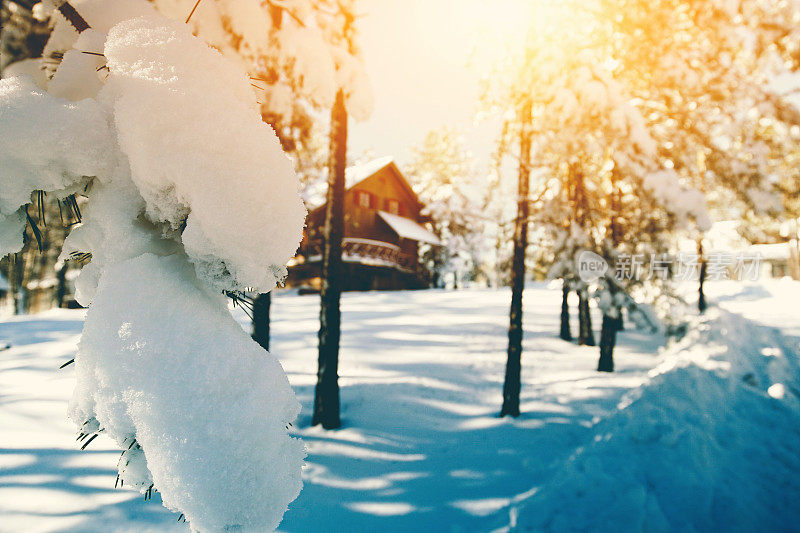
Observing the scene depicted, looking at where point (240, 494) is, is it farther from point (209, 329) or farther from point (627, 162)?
point (627, 162)

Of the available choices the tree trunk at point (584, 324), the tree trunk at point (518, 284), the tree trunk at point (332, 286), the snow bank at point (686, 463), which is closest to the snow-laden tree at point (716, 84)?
the tree trunk at point (518, 284)

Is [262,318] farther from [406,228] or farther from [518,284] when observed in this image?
[406,228]

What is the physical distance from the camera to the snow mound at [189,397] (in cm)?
114

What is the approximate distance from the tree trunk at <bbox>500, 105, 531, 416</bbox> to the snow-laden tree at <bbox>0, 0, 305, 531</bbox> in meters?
6.25

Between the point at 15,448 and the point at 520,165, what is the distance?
8137 mm

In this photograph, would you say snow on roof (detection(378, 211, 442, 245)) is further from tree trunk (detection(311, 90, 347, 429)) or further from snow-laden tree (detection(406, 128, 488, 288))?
tree trunk (detection(311, 90, 347, 429))

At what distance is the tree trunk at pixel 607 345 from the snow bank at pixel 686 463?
131 cm

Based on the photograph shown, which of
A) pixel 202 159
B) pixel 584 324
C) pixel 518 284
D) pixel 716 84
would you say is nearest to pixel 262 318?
pixel 518 284

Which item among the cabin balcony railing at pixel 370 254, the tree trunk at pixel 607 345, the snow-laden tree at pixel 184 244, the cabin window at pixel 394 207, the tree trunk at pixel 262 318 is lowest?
the tree trunk at pixel 607 345

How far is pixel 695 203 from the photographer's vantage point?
7043 millimetres

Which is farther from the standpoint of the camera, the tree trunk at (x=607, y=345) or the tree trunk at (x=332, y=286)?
the tree trunk at (x=607, y=345)

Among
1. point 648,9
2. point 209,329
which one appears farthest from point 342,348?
point 648,9

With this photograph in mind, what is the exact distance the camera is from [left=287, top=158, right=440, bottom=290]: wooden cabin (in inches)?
1025

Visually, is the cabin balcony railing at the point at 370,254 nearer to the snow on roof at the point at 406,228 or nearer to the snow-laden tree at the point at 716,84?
the snow on roof at the point at 406,228
